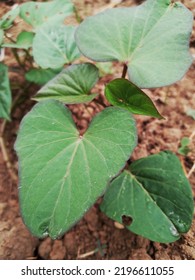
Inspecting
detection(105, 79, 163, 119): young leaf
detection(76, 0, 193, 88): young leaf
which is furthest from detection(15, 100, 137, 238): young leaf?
detection(76, 0, 193, 88): young leaf

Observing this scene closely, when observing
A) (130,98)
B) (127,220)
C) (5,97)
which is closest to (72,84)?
(130,98)

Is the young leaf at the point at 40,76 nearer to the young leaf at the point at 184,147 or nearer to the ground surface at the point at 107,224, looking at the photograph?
the ground surface at the point at 107,224

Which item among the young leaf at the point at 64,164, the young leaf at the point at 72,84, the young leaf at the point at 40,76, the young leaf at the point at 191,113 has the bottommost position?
the young leaf at the point at 191,113

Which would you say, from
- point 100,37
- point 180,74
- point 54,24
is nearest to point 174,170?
point 180,74

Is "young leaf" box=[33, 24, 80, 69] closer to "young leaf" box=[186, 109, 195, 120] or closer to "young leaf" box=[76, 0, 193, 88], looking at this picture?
"young leaf" box=[76, 0, 193, 88]

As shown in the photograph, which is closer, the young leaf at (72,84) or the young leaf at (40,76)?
the young leaf at (72,84)

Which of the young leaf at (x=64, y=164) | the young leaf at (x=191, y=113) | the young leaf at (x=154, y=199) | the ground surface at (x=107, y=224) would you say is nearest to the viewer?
the young leaf at (x=64, y=164)

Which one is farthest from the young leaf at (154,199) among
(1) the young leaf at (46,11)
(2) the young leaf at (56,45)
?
(1) the young leaf at (46,11)
